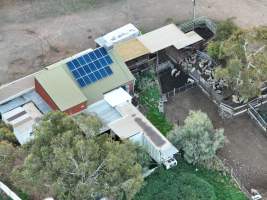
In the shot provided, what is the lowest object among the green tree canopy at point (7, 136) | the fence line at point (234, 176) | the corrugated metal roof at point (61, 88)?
the fence line at point (234, 176)

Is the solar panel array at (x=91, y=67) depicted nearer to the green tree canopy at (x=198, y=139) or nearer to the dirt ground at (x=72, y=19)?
the dirt ground at (x=72, y=19)

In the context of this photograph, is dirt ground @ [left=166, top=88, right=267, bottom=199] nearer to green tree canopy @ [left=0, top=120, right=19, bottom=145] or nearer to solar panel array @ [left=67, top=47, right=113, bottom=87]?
solar panel array @ [left=67, top=47, right=113, bottom=87]

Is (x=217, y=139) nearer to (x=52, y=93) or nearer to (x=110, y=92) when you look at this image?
→ (x=110, y=92)

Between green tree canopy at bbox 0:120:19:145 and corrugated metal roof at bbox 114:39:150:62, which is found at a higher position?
corrugated metal roof at bbox 114:39:150:62

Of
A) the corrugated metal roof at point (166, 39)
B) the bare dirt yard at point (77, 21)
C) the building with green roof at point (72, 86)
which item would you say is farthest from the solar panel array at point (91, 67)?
the bare dirt yard at point (77, 21)

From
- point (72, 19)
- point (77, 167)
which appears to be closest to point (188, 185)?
point (77, 167)

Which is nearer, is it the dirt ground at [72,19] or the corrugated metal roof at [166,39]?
the corrugated metal roof at [166,39]

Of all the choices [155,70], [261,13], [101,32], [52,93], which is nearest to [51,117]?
[52,93]

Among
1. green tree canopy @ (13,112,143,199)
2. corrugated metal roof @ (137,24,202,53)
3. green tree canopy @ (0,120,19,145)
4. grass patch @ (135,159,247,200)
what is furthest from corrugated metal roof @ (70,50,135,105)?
grass patch @ (135,159,247,200)
